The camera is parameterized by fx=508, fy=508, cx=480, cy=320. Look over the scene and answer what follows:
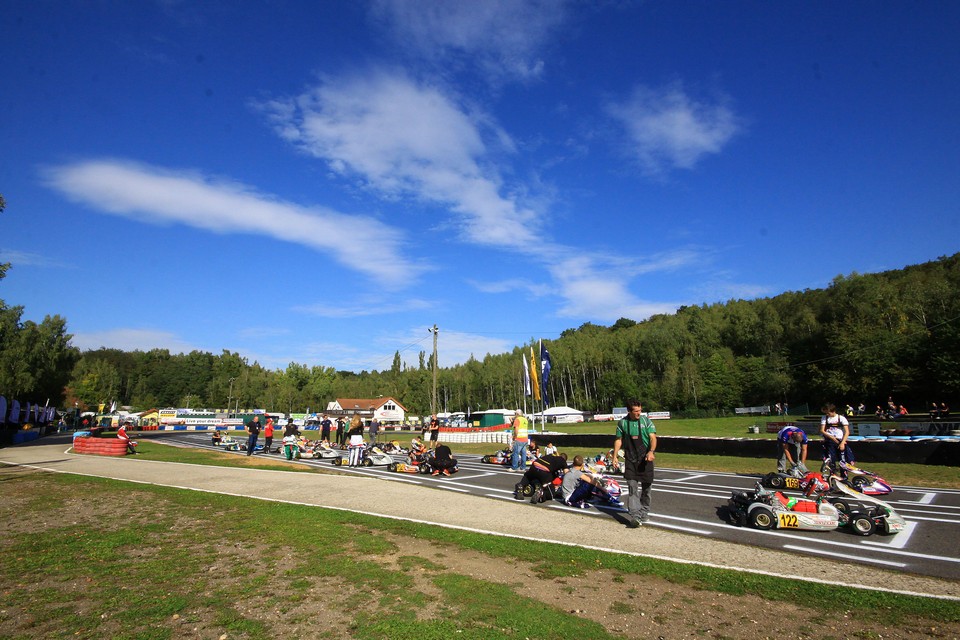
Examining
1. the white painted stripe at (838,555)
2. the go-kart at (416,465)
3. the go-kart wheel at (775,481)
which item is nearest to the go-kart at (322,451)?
the go-kart at (416,465)

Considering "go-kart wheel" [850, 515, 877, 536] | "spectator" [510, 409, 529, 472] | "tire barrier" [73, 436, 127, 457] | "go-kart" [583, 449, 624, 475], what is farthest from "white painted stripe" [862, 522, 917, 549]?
"tire barrier" [73, 436, 127, 457]

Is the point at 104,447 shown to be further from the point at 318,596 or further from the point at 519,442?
the point at 318,596

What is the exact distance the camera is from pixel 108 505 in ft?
33.1

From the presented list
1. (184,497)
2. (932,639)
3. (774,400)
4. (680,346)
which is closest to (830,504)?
(932,639)

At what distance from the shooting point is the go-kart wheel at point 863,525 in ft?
26.2

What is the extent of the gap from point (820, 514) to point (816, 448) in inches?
519

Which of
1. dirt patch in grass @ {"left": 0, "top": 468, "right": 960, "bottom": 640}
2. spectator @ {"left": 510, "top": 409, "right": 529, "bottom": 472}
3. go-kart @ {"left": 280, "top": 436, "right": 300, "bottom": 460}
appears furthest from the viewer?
go-kart @ {"left": 280, "top": 436, "right": 300, "bottom": 460}

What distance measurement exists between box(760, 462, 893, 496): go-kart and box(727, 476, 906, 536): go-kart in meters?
0.97

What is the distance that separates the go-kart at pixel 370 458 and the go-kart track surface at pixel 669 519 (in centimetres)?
198

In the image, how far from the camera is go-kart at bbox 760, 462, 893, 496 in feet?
31.8

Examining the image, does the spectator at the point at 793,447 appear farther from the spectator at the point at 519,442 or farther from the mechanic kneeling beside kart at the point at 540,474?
the spectator at the point at 519,442

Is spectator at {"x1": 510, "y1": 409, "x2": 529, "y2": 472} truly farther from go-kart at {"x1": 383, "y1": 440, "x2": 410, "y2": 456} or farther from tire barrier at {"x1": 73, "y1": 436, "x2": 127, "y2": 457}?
tire barrier at {"x1": 73, "y1": 436, "x2": 127, "y2": 457}

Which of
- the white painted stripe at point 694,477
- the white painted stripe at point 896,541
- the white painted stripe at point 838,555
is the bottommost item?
the white painted stripe at point 694,477

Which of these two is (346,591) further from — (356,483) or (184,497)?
(356,483)
